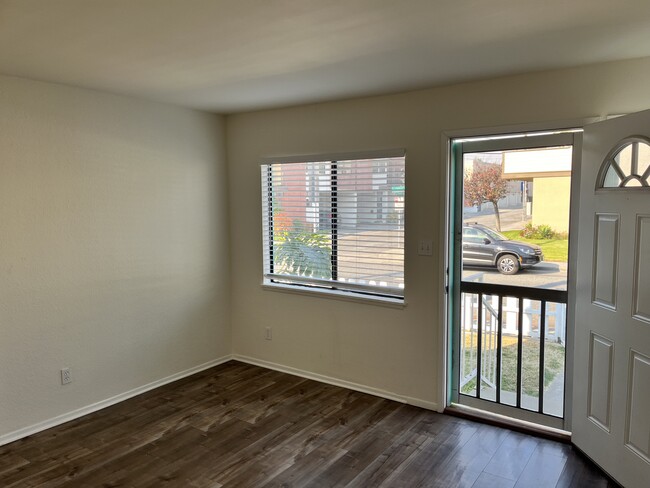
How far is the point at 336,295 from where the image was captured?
13.1ft

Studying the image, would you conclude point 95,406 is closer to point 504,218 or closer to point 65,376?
point 65,376

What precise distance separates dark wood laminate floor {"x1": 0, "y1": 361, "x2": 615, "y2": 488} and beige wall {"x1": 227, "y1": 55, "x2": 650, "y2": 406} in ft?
1.24

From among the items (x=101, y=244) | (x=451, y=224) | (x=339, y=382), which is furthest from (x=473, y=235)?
(x=101, y=244)

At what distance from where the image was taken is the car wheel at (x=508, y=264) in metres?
3.23

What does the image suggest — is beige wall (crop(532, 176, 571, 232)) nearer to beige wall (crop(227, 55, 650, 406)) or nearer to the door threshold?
beige wall (crop(227, 55, 650, 406))

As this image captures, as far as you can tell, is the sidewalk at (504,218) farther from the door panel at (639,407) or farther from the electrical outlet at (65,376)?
the electrical outlet at (65,376)

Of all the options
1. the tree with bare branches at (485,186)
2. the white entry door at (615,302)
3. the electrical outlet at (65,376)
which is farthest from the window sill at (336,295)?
the electrical outlet at (65,376)

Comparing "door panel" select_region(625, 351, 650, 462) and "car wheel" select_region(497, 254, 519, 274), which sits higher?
"car wheel" select_region(497, 254, 519, 274)

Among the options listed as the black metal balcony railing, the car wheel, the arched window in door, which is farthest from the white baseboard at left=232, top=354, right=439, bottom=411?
the arched window in door

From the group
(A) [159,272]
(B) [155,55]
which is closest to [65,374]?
(A) [159,272]

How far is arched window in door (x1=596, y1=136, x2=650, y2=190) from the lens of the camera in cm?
240

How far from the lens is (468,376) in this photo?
11.8 feet

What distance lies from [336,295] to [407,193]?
107 cm

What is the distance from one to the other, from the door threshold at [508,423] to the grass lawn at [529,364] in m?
0.21
